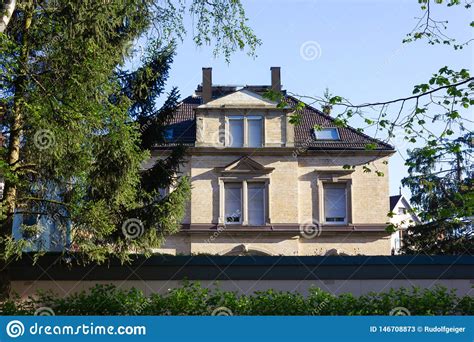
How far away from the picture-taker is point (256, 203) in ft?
110

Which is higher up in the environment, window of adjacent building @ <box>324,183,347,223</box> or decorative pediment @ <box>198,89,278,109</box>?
decorative pediment @ <box>198,89,278,109</box>

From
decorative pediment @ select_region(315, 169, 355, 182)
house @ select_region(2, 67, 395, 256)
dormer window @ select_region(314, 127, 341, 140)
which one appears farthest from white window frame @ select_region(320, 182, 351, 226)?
dormer window @ select_region(314, 127, 341, 140)

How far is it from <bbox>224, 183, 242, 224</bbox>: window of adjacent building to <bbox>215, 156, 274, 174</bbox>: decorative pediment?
0.80m

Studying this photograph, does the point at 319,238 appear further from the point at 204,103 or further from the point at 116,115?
the point at 116,115

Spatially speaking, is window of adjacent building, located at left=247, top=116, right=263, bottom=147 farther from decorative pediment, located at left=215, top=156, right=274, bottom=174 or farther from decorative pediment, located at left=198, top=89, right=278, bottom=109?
decorative pediment, located at left=215, top=156, right=274, bottom=174

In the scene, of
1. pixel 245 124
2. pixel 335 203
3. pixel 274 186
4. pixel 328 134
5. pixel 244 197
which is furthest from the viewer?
pixel 328 134

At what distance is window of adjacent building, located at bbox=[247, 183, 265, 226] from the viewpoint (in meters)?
33.2

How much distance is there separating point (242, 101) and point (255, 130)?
1756 mm

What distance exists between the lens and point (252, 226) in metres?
32.6

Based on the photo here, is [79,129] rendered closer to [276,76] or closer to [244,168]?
[244,168]

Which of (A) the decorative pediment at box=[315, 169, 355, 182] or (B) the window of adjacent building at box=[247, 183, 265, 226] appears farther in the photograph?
(A) the decorative pediment at box=[315, 169, 355, 182]

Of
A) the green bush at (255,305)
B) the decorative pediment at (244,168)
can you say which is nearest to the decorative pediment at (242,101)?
the decorative pediment at (244,168)

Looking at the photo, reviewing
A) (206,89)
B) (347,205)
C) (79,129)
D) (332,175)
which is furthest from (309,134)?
(79,129)
